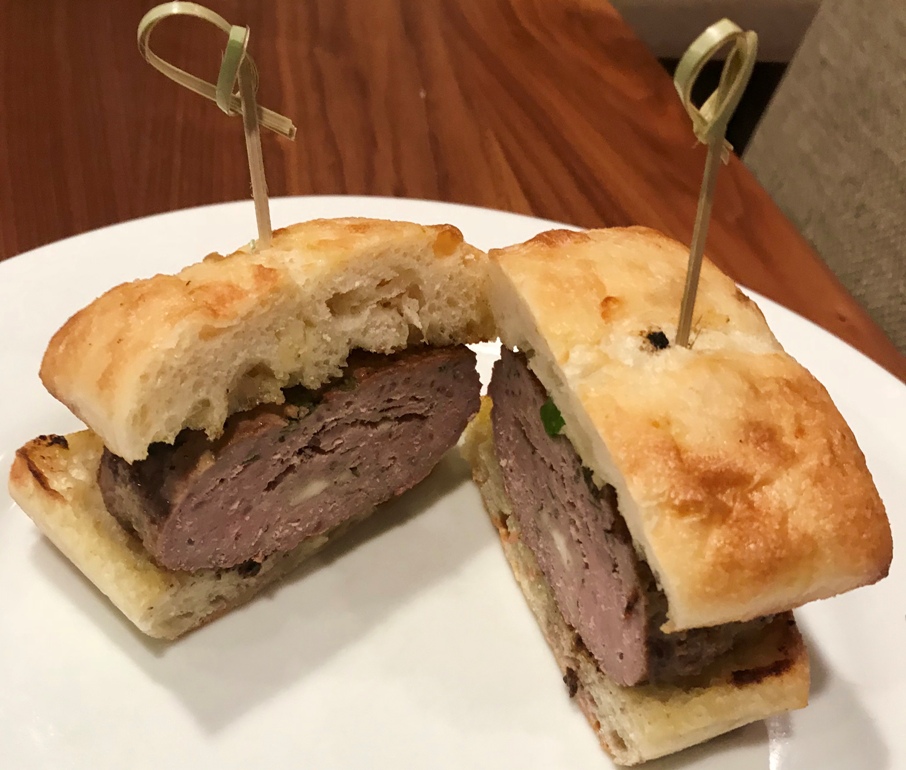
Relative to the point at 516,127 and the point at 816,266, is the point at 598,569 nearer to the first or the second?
the point at 816,266

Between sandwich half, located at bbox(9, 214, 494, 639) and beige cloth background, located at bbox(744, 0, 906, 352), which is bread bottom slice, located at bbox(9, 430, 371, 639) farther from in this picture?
beige cloth background, located at bbox(744, 0, 906, 352)

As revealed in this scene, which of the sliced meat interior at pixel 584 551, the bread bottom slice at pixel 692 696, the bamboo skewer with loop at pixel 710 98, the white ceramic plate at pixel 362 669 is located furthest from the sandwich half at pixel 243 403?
the bread bottom slice at pixel 692 696

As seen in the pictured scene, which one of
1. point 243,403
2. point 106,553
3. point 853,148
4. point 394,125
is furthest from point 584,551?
point 853,148

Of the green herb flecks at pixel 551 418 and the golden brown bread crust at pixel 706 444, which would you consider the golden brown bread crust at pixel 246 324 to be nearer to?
the golden brown bread crust at pixel 706 444

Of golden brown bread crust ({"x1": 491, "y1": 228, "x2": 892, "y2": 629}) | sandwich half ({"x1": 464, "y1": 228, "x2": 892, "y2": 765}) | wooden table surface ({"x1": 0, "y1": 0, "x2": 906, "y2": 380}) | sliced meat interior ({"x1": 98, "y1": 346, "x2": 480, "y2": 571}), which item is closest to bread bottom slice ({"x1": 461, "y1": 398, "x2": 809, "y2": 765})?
sandwich half ({"x1": 464, "y1": 228, "x2": 892, "y2": 765})

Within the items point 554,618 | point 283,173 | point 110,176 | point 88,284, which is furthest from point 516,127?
point 554,618

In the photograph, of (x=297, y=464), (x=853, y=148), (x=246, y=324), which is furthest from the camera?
(x=853, y=148)

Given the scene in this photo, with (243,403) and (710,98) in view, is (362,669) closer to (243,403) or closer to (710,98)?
(243,403)
